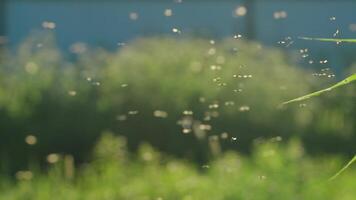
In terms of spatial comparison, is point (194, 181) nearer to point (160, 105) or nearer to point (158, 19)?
Result: point (160, 105)

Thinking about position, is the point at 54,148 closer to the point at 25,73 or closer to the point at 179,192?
the point at 25,73

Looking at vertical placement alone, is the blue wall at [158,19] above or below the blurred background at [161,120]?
below

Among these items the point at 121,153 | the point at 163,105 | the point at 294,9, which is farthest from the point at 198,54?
the point at 294,9

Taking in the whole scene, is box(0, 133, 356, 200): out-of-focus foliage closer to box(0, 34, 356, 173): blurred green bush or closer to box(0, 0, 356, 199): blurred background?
box(0, 0, 356, 199): blurred background

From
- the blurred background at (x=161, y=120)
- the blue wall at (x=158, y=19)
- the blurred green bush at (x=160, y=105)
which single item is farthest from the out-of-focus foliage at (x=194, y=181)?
the blue wall at (x=158, y=19)

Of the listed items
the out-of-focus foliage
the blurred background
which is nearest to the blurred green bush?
the blurred background

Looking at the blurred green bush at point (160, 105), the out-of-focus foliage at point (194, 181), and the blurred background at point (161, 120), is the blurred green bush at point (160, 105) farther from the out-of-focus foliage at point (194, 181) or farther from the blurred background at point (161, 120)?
the out-of-focus foliage at point (194, 181)
